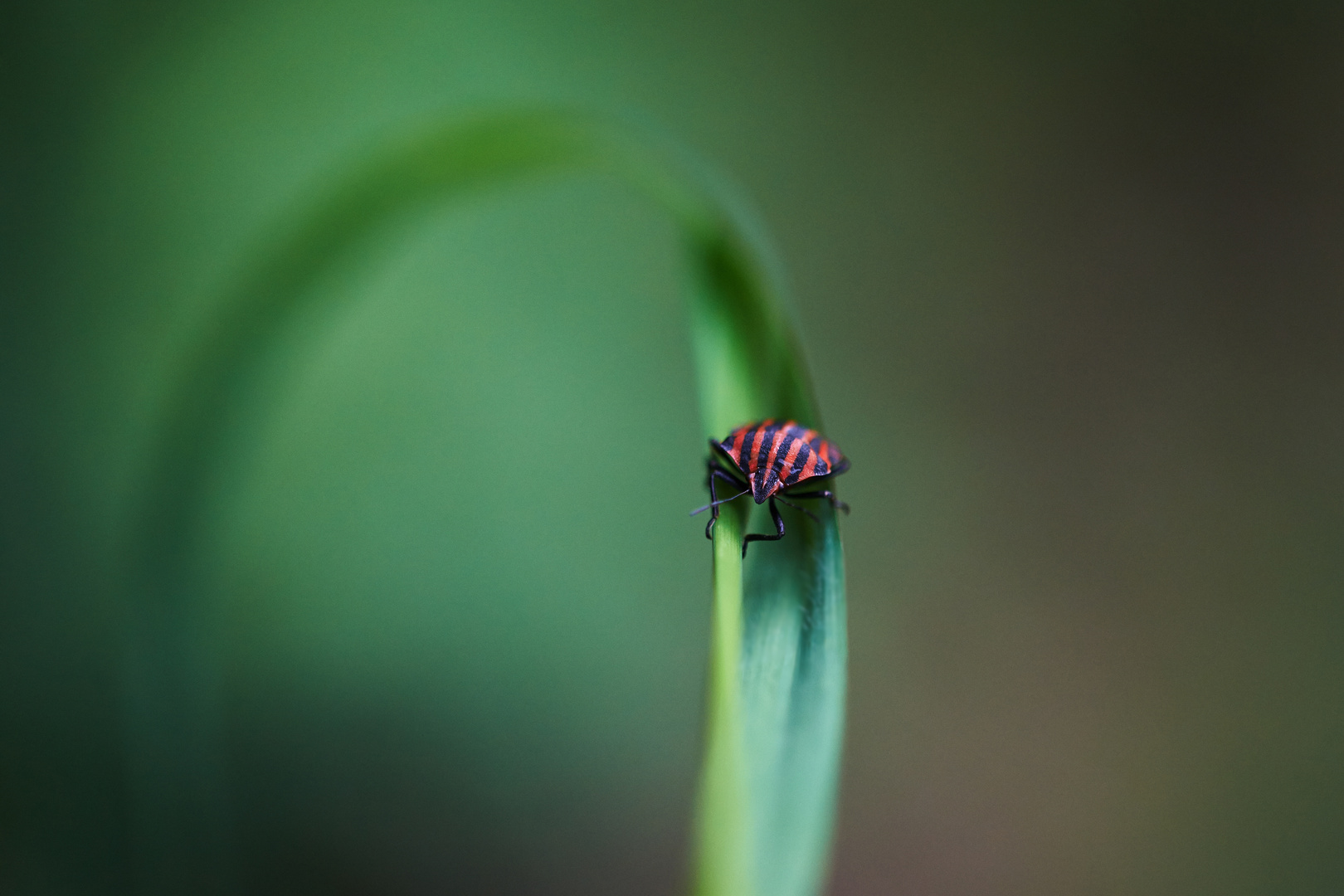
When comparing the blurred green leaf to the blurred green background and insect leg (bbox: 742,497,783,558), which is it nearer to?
insect leg (bbox: 742,497,783,558)

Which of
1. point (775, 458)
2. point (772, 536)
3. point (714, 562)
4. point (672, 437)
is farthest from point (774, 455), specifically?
point (672, 437)

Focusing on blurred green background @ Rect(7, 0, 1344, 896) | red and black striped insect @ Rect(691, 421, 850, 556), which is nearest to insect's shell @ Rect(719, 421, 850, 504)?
red and black striped insect @ Rect(691, 421, 850, 556)

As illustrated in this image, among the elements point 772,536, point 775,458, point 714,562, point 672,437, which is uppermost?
point 672,437

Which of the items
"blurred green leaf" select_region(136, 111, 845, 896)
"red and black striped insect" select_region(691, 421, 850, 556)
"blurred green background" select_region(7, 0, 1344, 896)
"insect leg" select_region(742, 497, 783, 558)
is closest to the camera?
"blurred green leaf" select_region(136, 111, 845, 896)

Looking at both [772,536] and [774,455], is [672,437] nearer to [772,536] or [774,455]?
[774,455]

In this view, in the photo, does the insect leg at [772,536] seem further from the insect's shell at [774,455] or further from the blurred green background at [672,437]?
the blurred green background at [672,437]

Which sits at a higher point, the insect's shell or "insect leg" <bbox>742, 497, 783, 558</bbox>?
the insect's shell
